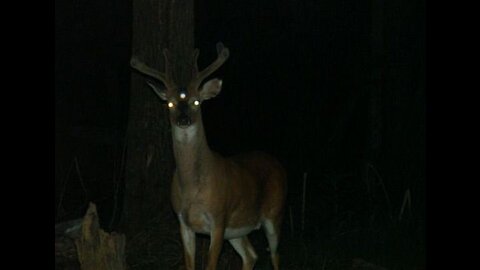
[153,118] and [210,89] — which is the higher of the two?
[210,89]

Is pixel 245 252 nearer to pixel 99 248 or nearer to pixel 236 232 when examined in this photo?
pixel 236 232

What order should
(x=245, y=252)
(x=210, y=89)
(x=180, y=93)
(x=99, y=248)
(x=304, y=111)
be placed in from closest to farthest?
1. (x=99, y=248)
2. (x=180, y=93)
3. (x=210, y=89)
4. (x=245, y=252)
5. (x=304, y=111)

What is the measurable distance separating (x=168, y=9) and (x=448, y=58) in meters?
3.59

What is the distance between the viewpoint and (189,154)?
8.04 metres

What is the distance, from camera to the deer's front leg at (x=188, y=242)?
8.02 m

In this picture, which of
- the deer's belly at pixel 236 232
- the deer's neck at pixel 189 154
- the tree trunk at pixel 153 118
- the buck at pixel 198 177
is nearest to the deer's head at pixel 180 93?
the buck at pixel 198 177

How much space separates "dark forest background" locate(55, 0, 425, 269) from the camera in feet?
35.7

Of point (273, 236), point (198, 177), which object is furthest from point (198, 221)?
point (273, 236)

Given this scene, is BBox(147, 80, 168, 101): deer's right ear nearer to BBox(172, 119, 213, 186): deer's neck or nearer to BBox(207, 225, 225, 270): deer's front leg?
BBox(172, 119, 213, 186): deer's neck

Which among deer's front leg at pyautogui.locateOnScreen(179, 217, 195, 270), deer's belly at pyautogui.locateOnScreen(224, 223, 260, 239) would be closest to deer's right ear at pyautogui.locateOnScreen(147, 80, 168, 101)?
deer's front leg at pyautogui.locateOnScreen(179, 217, 195, 270)

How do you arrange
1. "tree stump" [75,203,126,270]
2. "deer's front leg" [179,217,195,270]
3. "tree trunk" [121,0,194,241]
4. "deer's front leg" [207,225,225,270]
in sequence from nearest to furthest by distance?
"tree stump" [75,203,126,270]
"deer's front leg" [207,225,225,270]
"deer's front leg" [179,217,195,270]
"tree trunk" [121,0,194,241]

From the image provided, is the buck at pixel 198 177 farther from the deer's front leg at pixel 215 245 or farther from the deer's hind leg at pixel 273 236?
the deer's hind leg at pixel 273 236

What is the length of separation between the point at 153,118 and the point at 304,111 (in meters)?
11.4

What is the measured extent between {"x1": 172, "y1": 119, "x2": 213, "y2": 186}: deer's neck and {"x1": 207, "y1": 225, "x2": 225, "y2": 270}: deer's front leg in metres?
0.52
